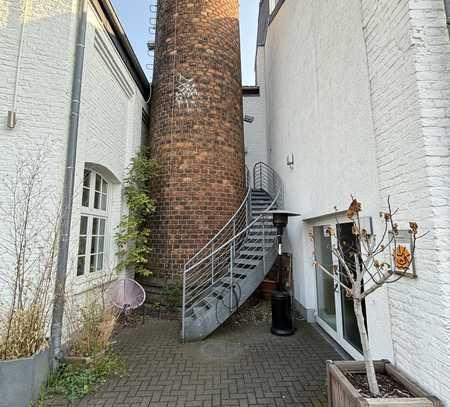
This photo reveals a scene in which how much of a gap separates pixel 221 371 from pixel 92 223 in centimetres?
361

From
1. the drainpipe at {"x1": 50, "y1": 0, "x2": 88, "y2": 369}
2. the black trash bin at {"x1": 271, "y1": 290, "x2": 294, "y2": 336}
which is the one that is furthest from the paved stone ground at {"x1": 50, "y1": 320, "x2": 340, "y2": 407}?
the drainpipe at {"x1": 50, "y1": 0, "x2": 88, "y2": 369}

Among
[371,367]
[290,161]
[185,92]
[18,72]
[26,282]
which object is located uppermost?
[185,92]

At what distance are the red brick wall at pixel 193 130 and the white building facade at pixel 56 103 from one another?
156 centimetres

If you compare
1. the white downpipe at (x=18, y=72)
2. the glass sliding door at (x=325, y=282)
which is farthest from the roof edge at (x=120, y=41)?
the glass sliding door at (x=325, y=282)

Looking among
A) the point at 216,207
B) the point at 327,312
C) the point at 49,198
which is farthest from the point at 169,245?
the point at 327,312

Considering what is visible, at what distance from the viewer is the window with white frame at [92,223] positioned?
4797mm

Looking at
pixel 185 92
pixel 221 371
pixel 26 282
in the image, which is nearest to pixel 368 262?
pixel 221 371

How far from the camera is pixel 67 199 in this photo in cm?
379

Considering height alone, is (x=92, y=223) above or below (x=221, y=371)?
above

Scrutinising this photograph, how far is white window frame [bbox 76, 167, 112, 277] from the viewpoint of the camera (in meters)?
4.79

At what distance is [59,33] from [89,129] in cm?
148

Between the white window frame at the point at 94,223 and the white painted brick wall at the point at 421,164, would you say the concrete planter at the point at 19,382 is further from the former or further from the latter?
the white painted brick wall at the point at 421,164

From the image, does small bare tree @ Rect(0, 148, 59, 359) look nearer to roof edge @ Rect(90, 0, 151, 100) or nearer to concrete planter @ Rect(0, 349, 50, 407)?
concrete planter @ Rect(0, 349, 50, 407)

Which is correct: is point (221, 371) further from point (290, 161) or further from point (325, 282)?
point (290, 161)
